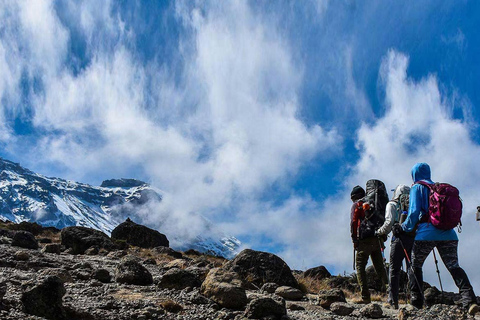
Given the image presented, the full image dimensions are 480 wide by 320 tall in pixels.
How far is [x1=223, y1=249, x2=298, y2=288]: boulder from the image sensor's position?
1018cm

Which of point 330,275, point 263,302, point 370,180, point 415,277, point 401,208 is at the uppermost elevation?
point 330,275

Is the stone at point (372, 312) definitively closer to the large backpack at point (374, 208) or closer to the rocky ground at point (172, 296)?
the rocky ground at point (172, 296)

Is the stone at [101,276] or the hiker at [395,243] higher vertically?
the hiker at [395,243]

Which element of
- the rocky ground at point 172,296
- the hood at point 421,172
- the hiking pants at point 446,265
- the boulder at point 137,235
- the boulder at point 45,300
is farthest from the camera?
the boulder at point 137,235

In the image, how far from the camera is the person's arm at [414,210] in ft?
21.8

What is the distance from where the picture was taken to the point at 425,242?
663 centimetres

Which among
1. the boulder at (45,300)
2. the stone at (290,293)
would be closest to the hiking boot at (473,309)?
the stone at (290,293)

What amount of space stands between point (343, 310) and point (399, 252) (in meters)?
1.58

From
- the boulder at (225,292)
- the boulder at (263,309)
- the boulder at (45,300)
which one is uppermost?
the boulder at (225,292)

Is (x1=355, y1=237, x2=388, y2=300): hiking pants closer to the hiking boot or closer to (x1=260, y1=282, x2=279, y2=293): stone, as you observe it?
(x1=260, y1=282, x2=279, y2=293): stone

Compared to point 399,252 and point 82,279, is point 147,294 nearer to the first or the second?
point 82,279

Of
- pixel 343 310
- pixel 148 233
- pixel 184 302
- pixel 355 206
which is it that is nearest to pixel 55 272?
pixel 184 302

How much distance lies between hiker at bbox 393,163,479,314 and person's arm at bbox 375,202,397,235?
0.54 m

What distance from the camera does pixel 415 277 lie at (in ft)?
22.3
